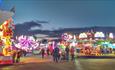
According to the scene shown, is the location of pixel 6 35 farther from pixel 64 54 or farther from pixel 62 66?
pixel 62 66

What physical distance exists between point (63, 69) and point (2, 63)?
A: 29.7 feet

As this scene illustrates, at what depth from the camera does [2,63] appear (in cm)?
3028

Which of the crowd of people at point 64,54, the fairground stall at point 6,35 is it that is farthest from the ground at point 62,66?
the fairground stall at point 6,35

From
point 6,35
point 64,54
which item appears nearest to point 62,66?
point 64,54

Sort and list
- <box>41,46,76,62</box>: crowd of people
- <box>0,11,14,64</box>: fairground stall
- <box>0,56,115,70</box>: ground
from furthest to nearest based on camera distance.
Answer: <box>0,11,14,64</box>: fairground stall, <box>41,46,76,62</box>: crowd of people, <box>0,56,115,70</box>: ground

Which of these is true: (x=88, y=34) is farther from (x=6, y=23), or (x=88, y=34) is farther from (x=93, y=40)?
(x=6, y=23)

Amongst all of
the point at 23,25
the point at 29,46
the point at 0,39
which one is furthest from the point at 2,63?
the point at 23,25

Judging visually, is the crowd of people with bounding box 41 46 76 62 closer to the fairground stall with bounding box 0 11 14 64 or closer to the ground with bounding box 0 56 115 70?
the ground with bounding box 0 56 115 70

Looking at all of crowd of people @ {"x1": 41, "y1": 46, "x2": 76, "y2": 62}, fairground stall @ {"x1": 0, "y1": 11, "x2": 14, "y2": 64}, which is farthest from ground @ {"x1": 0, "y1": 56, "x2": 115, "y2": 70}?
fairground stall @ {"x1": 0, "y1": 11, "x2": 14, "y2": 64}

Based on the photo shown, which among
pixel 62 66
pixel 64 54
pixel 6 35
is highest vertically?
pixel 6 35

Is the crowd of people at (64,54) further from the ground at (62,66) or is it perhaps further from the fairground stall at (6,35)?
the fairground stall at (6,35)

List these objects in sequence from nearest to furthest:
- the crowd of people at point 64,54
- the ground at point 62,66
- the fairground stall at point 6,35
Answer: 1. the ground at point 62,66
2. the crowd of people at point 64,54
3. the fairground stall at point 6,35

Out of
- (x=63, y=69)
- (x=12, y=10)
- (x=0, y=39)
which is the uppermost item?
(x=12, y=10)

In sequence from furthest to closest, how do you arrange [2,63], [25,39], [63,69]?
[25,39] → [2,63] → [63,69]
